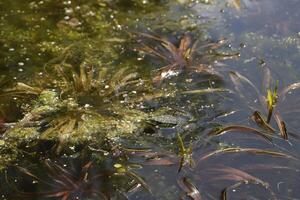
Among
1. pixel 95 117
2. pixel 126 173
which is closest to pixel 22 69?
pixel 95 117

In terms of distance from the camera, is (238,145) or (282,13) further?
(282,13)

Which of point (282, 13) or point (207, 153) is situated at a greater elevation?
point (282, 13)

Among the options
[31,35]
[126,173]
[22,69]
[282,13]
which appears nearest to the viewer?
[126,173]

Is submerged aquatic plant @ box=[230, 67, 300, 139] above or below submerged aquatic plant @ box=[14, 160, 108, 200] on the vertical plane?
above

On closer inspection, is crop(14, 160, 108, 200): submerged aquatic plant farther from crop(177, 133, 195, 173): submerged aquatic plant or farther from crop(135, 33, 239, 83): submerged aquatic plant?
crop(135, 33, 239, 83): submerged aquatic plant

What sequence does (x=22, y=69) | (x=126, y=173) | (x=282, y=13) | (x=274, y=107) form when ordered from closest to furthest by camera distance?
(x=126, y=173), (x=274, y=107), (x=22, y=69), (x=282, y=13)

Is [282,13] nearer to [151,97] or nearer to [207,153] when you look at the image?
[151,97]

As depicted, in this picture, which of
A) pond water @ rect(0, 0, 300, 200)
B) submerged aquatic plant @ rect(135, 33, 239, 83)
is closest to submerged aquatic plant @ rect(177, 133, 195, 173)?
pond water @ rect(0, 0, 300, 200)

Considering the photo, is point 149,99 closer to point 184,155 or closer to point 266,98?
point 184,155

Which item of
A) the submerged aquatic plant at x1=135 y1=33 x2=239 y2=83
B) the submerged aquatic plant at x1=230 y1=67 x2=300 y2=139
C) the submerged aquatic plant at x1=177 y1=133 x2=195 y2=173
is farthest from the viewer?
the submerged aquatic plant at x1=135 y1=33 x2=239 y2=83
